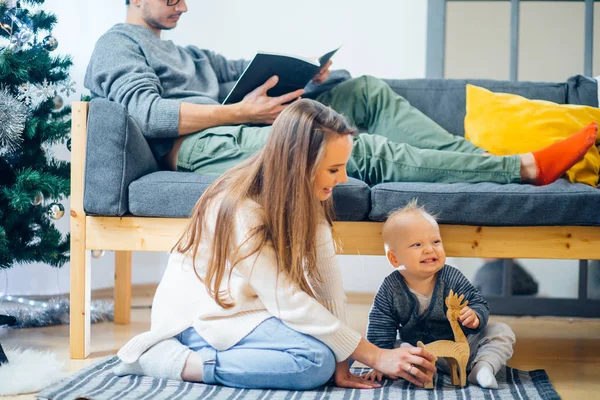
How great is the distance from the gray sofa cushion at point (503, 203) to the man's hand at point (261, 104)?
1.41 ft

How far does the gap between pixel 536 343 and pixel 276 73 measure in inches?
41.4

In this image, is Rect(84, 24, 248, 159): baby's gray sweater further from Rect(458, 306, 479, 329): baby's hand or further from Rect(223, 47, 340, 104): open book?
Rect(458, 306, 479, 329): baby's hand

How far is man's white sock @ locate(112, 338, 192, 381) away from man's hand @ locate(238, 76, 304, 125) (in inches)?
27.2

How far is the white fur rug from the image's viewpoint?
136cm

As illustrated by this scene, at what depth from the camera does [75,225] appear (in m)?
1.70

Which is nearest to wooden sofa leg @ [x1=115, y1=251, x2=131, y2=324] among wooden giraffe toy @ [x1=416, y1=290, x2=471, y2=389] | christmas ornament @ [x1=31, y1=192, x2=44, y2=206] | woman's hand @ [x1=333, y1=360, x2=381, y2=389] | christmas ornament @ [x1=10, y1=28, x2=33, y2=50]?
christmas ornament @ [x1=31, y1=192, x2=44, y2=206]

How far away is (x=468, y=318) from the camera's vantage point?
142 centimetres

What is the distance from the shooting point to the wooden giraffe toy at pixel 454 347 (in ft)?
4.48

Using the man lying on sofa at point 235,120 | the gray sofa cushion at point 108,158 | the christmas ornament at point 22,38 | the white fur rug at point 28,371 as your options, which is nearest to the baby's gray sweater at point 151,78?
the man lying on sofa at point 235,120

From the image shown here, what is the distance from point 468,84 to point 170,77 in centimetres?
92

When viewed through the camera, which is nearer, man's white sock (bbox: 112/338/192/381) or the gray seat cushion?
man's white sock (bbox: 112/338/192/381)

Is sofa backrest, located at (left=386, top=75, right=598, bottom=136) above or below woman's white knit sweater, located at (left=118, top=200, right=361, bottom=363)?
above

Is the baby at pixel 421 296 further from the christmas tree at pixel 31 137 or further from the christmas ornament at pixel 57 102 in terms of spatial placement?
the christmas ornament at pixel 57 102

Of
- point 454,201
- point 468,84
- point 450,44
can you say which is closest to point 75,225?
point 454,201
